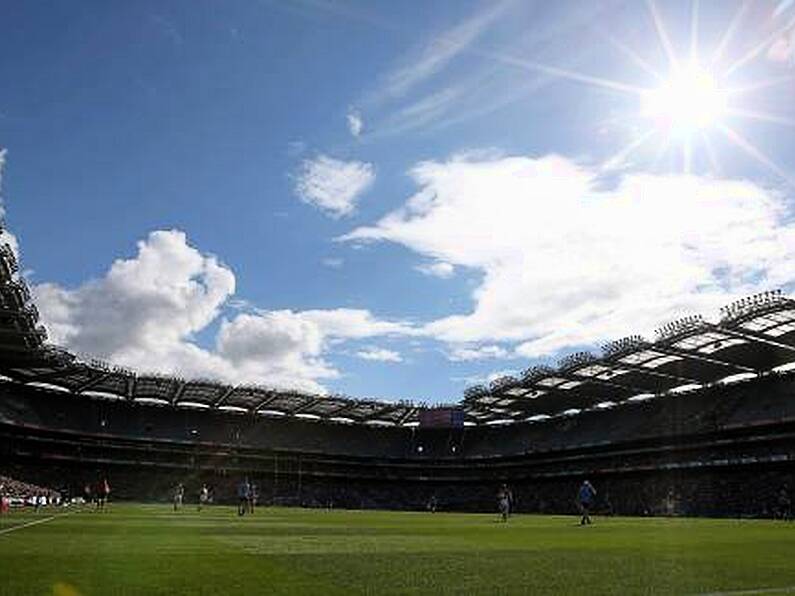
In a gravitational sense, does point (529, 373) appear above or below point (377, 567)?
above

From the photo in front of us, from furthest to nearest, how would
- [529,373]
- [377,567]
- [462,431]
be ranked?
[462,431], [529,373], [377,567]

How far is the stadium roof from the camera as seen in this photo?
178 feet

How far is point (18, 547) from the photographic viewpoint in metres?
13.3

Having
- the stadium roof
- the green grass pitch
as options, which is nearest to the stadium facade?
the stadium roof

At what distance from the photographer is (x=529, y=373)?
74.6m

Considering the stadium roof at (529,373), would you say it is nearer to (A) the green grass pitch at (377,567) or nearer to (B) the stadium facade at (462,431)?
(B) the stadium facade at (462,431)

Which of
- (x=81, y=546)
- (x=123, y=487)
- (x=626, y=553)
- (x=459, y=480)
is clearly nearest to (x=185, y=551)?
(x=81, y=546)

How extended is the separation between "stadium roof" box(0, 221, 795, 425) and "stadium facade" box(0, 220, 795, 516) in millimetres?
188

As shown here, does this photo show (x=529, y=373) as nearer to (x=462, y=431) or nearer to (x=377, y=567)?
(x=462, y=431)

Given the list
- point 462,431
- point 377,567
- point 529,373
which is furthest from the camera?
point 462,431

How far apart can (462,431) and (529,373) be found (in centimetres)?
3104

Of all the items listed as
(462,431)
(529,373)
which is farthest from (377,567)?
(462,431)

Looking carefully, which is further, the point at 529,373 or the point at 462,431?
the point at 462,431

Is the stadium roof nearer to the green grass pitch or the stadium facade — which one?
the stadium facade
